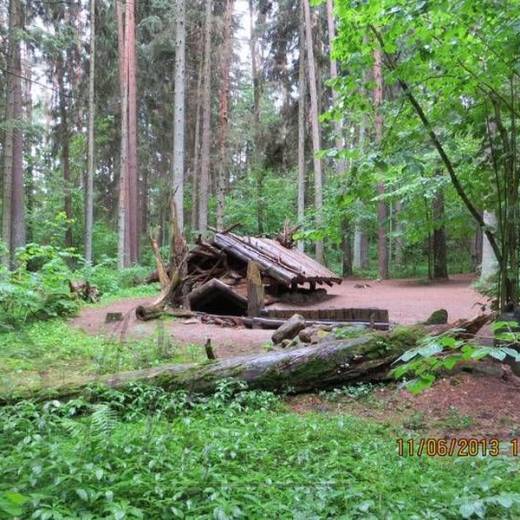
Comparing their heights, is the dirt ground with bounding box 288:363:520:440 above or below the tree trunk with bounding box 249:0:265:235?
below

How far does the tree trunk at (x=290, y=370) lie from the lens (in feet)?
16.8

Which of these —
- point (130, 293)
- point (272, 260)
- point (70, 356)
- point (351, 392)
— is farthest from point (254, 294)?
point (130, 293)

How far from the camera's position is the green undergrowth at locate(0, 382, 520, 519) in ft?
8.64

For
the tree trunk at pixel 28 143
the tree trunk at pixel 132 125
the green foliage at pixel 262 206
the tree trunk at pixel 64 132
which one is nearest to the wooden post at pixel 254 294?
the tree trunk at pixel 28 143

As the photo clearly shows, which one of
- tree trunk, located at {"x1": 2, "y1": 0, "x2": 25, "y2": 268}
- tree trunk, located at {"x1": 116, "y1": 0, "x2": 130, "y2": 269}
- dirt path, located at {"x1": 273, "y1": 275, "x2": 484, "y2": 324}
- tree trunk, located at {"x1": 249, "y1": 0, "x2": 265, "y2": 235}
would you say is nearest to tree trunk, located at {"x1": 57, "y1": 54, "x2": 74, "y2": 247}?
tree trunk, located at {"x1": 116, "y1": 0, "x2": 130, "y2": 269}

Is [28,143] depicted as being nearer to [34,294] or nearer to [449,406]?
[34,294]

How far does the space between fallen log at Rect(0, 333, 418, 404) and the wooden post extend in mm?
4757

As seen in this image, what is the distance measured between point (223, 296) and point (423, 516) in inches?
364

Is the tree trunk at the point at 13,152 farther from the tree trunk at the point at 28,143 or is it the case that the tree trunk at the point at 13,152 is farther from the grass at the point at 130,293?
the grass at the point at 130,293

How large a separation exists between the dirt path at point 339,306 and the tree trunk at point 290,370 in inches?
61.4

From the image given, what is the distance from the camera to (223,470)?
3197 millimetres

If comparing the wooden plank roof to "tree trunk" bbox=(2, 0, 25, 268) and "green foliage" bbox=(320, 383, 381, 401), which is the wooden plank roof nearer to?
"tree trunk" bbox=(2, 0, 25, 268)

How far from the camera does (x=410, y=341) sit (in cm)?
593

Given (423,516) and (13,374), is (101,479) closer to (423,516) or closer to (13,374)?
(423,516)
